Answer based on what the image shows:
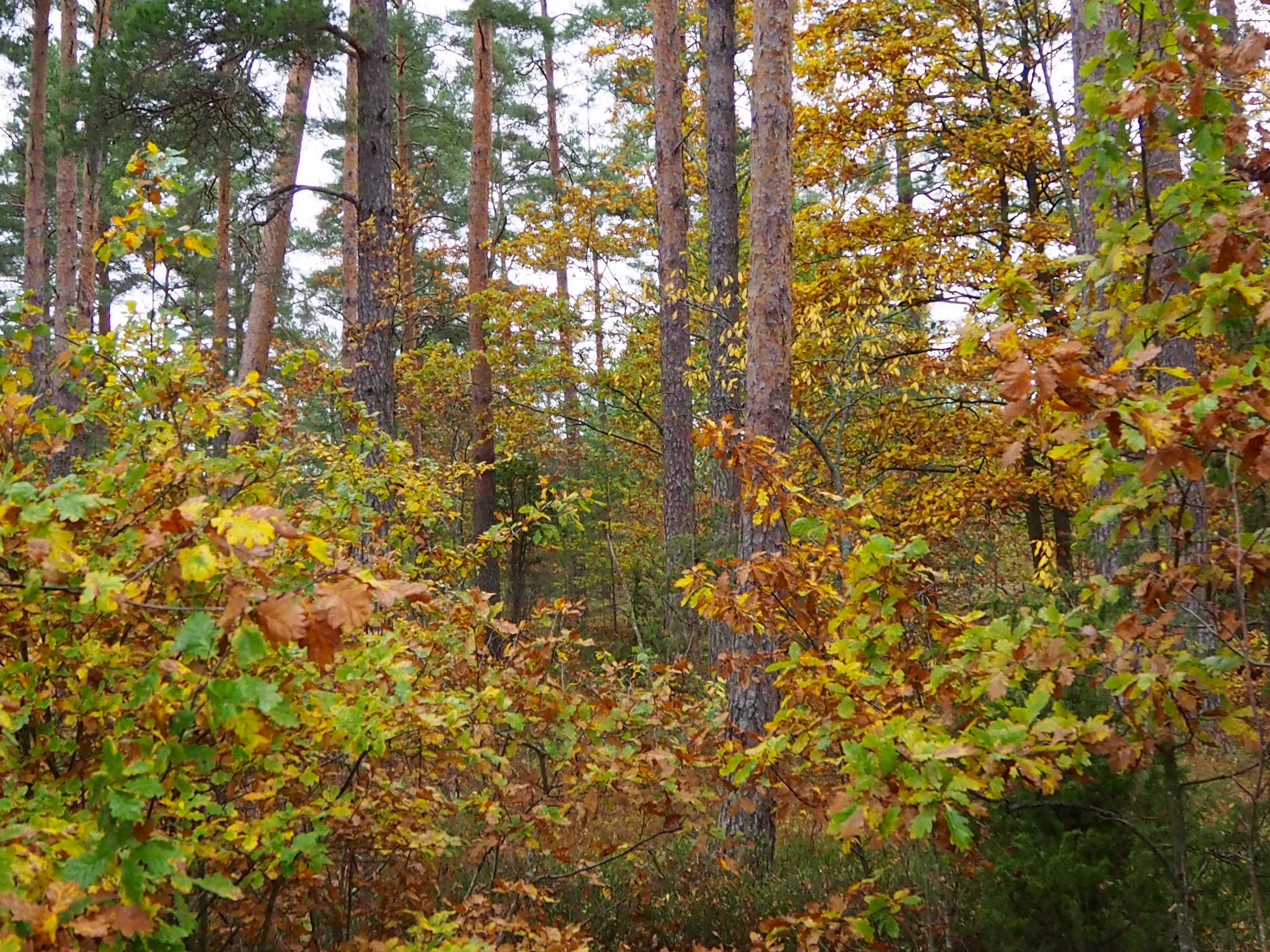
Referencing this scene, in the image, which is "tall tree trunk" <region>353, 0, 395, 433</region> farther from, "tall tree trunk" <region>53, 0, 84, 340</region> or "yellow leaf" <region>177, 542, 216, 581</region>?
"yellow leaf" <region>177, 542, 216, 581</region>

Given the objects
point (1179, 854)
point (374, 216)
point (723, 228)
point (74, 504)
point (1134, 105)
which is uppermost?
point (374, 216)

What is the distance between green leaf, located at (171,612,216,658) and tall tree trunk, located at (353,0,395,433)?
7822mm

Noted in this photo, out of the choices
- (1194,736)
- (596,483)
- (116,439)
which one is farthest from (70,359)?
(596,483)

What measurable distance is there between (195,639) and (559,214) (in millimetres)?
14486

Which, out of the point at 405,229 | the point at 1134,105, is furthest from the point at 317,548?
the point at 405,229

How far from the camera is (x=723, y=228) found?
9125 millimetres

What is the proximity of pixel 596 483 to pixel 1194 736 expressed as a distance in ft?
53.1

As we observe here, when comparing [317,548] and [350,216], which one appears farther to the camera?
[350,216]

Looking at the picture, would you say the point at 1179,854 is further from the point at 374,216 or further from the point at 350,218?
the point at 350,218

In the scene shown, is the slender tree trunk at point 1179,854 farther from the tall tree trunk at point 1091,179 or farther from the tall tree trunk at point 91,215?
the tall tree trunk at point 91,215

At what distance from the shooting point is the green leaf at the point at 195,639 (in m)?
1.83

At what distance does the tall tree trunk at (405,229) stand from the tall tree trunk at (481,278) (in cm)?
108

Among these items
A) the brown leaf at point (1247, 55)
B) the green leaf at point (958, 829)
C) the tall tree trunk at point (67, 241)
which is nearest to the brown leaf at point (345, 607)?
the green leaf at point (958, 829)

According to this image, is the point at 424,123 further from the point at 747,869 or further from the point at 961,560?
the point at 747,869
